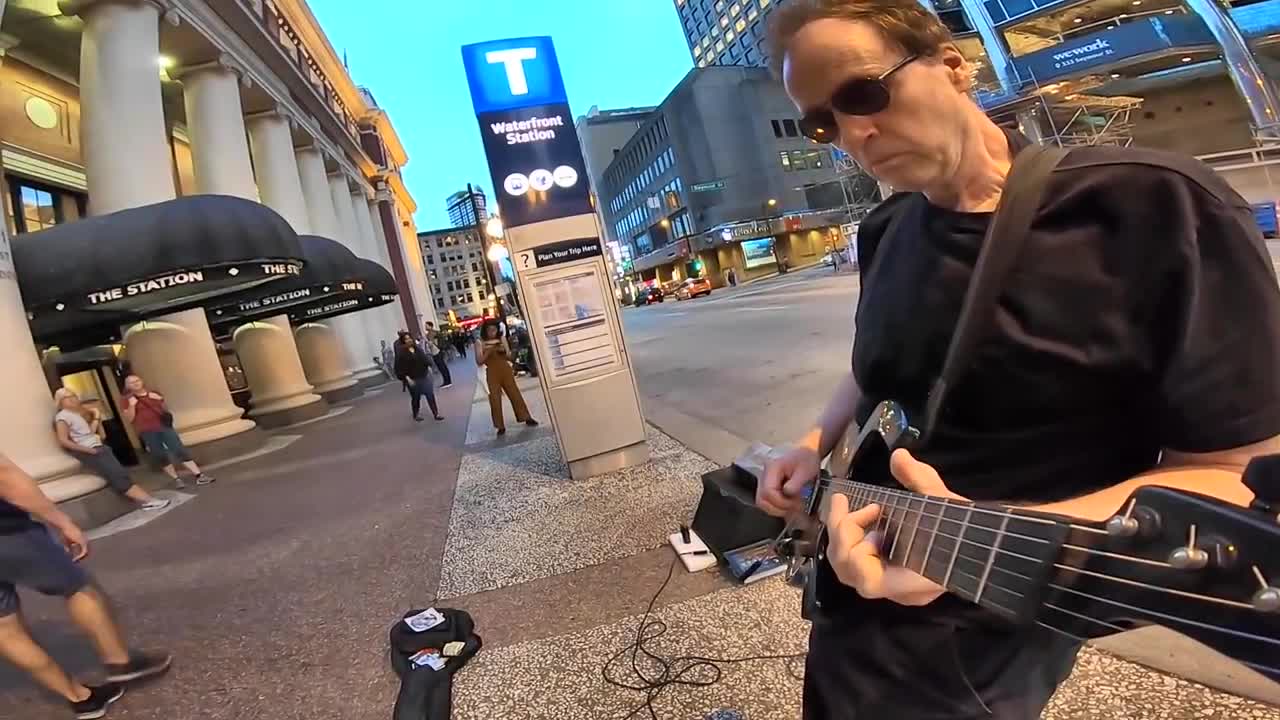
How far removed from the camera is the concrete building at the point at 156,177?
8938 millimetres

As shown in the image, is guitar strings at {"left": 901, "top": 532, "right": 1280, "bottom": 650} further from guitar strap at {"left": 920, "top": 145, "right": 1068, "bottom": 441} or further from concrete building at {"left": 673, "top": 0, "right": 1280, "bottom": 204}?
concrete building at {"left": 673, "top": 0, "right": 1280, "bottom": 204}

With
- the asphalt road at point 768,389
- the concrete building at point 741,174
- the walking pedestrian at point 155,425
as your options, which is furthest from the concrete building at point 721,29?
the walking pedestrian at point 155,425

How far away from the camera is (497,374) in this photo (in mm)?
9648

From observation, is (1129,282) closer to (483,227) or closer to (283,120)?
(283,120)

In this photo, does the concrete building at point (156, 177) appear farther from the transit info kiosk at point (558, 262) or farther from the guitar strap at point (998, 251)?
the guitar strap at point (998, 251)

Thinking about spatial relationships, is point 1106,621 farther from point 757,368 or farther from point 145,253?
point 145,253

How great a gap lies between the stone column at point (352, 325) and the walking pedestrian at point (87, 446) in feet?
42.6

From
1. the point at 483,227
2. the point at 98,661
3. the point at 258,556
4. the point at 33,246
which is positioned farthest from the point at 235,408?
the point at 483,227

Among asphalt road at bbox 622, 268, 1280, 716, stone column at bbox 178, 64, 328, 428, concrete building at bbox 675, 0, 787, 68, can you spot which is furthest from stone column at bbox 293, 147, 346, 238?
concrete building at bbox 675, 0, 787, 68

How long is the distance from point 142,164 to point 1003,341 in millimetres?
13539

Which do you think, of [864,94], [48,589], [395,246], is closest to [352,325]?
[48,589]

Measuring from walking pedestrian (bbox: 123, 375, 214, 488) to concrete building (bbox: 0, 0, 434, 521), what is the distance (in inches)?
43.7

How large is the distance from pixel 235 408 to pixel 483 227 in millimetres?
16466

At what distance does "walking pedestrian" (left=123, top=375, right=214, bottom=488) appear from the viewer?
29.8ft
